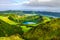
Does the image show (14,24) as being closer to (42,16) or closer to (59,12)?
(42,16)

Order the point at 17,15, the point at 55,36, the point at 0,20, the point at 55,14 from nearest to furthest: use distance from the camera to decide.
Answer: the point at 55,36 → the point at 0,20 → the point at 55,14 → the point at 17,15

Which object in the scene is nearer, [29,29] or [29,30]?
[29,30]

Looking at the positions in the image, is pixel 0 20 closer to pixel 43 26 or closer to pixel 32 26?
pixel 32 26

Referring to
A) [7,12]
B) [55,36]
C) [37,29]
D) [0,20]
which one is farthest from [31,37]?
[7,12]

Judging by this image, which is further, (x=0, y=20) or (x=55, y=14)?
(x=55, y=14)

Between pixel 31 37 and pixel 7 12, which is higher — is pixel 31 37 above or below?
below

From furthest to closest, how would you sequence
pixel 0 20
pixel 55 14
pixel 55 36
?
pixel 55 14
pixel 0 20
pixel 55 36

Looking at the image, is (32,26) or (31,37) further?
(32,26)

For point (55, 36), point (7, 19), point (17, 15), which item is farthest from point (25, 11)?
point (55, 36)

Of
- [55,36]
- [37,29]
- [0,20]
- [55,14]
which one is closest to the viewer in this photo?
[55,36]
